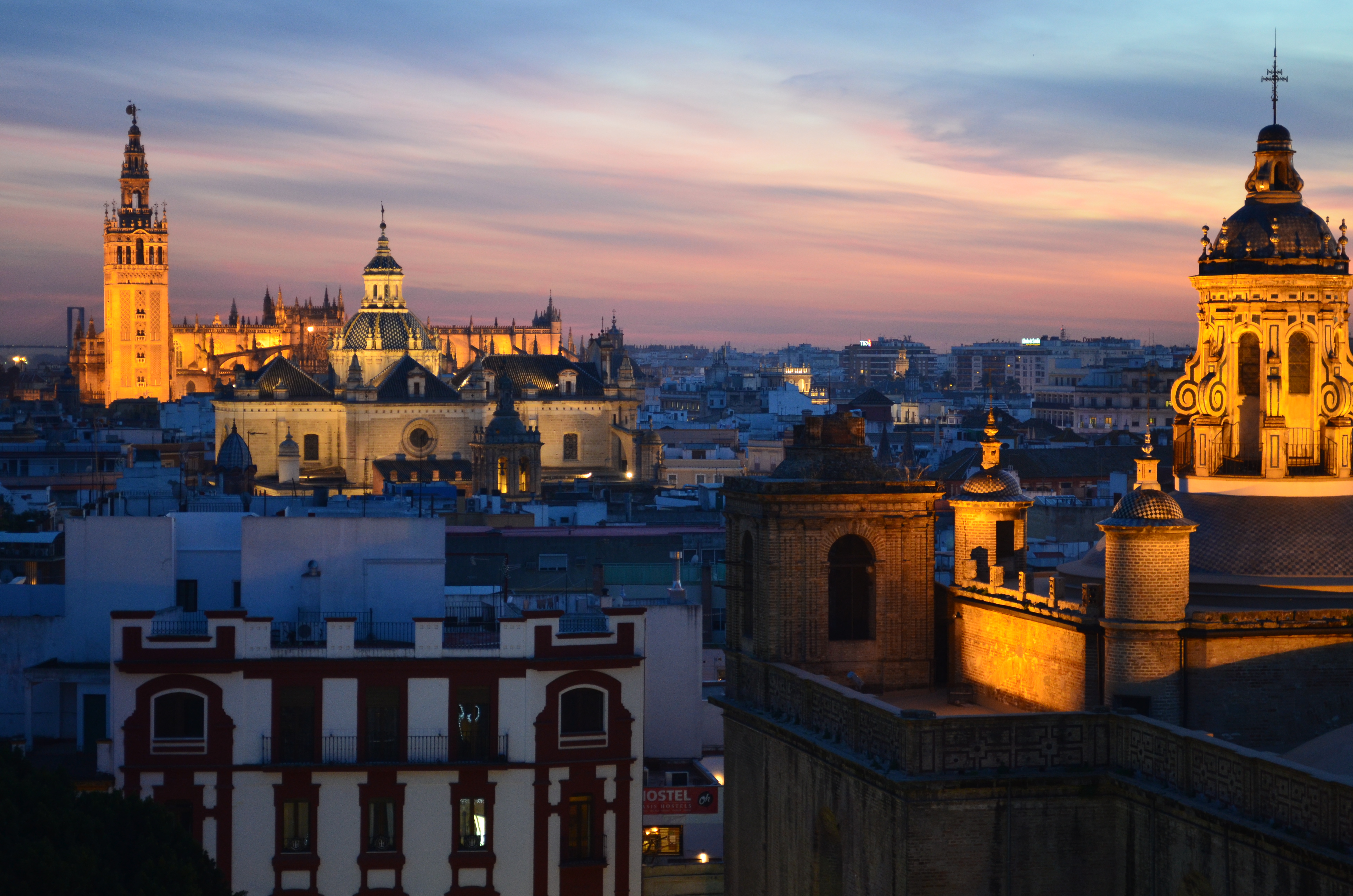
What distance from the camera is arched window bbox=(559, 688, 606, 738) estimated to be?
2909 cm

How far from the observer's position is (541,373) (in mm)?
109500

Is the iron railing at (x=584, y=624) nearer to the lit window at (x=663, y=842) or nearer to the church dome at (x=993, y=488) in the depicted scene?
the lit window at (x=663, y=842)

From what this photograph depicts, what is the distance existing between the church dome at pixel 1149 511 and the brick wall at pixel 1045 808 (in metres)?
2.11

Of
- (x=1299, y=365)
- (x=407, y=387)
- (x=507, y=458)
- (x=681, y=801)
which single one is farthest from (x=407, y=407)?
(x=1299, y=365)

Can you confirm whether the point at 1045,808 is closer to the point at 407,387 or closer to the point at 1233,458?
the point at 1233,458

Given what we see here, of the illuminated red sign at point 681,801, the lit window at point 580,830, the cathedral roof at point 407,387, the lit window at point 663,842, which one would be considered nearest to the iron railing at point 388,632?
the lit window at point 580,830

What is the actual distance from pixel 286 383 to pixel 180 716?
78.8 meters

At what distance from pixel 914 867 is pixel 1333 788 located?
4930mm

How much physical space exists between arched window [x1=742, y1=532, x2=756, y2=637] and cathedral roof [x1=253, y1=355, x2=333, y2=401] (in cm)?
8245

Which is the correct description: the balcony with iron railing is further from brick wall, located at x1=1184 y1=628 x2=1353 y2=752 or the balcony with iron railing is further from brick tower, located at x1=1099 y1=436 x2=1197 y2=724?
brick wall, located at x1=1184 y1=628 x2=1353 y2=752

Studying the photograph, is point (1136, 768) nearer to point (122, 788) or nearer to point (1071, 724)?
point (1071, 724)

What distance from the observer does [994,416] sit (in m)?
24.7

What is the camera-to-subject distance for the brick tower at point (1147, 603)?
20.2m

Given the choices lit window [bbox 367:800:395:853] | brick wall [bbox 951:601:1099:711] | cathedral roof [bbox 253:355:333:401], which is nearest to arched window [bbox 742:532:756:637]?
brick wall [bbox 951:601:1099:711]
